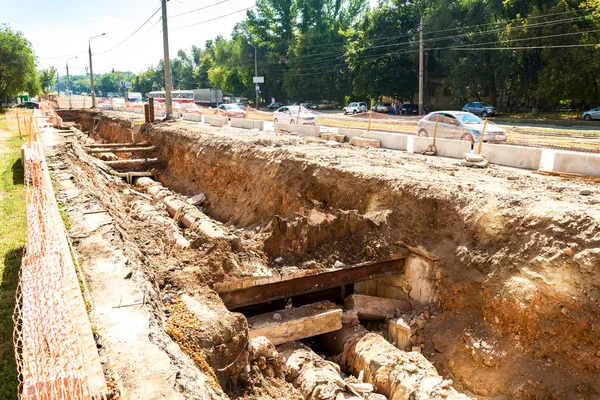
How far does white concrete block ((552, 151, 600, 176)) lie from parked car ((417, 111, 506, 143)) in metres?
4.86

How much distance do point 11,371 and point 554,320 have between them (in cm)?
665

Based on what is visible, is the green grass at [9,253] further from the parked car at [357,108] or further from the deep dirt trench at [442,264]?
the parked car at [357,108]

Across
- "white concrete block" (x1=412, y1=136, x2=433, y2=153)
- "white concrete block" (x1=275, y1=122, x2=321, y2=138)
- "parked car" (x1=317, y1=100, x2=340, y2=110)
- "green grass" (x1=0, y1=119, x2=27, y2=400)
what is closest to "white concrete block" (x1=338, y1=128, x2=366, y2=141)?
"white concrete block" (x1=275, y1=122, x2=321, y2=138)

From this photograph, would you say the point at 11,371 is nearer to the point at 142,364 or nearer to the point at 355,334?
the point at 142,364

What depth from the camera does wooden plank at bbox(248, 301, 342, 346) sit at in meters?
7.41

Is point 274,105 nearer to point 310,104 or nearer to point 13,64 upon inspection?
point 310,104

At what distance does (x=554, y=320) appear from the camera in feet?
21.2

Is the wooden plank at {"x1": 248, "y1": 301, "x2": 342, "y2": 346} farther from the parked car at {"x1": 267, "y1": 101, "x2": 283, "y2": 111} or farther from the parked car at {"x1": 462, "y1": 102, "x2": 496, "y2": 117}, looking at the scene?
the parked car at {"x1": 267, "y1": 101, "x2": 283, "y2": 111}

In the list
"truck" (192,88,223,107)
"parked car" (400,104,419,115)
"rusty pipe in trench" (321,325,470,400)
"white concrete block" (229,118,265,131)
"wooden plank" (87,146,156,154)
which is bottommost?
"rusty pipe in trench" (321,325,470,400)

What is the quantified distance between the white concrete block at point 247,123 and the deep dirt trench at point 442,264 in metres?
14.3

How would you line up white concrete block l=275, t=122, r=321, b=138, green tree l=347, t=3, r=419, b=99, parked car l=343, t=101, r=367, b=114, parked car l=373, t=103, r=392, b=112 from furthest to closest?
1. parked car l=373, t=103, r=392, b=112
2. parked car l=343, t=101, r=367, b=114
3. green tree l=347, t=3, r=419, b=99
4. white concrete block l=275, t=122, r=321, b=138

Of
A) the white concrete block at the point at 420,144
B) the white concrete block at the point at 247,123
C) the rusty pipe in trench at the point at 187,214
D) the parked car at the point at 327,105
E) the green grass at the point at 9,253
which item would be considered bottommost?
the rusty pipe in trench at the point at 187,214

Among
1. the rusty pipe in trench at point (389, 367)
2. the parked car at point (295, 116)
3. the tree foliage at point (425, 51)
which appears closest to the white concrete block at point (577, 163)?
the rusty pipe in trench at point (389, 367)

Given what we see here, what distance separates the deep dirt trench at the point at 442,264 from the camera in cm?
610
